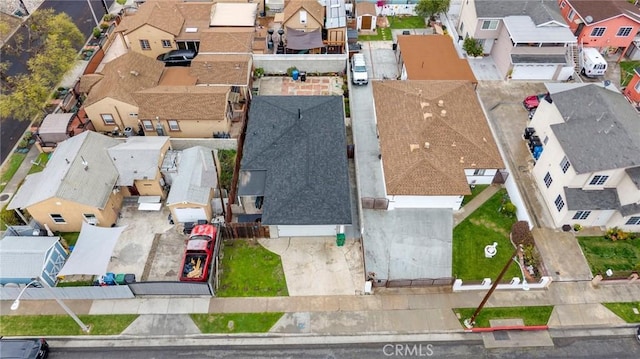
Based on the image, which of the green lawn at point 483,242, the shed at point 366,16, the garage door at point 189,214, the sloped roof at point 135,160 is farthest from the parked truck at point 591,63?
the sloped roof at point 135,160

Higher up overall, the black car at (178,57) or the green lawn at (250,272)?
the black car at (178,57)

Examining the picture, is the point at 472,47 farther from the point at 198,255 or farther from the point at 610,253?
the point at 198,255

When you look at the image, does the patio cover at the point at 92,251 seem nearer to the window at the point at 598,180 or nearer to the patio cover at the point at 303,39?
the patio cover at the point at 303,39

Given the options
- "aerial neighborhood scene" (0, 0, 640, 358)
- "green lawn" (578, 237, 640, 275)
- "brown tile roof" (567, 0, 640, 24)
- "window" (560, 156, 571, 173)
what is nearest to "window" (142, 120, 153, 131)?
"aerial neighborhood scene" (0, 0, 640, 358)

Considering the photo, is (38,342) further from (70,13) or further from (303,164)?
(70,13)

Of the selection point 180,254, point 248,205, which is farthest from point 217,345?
point 248,205

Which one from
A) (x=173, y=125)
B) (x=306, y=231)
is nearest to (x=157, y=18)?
(x=173, y=125)

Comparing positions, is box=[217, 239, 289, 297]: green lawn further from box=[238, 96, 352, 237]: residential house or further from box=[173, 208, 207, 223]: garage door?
box=[173, 208, 207, 223]: garage door
